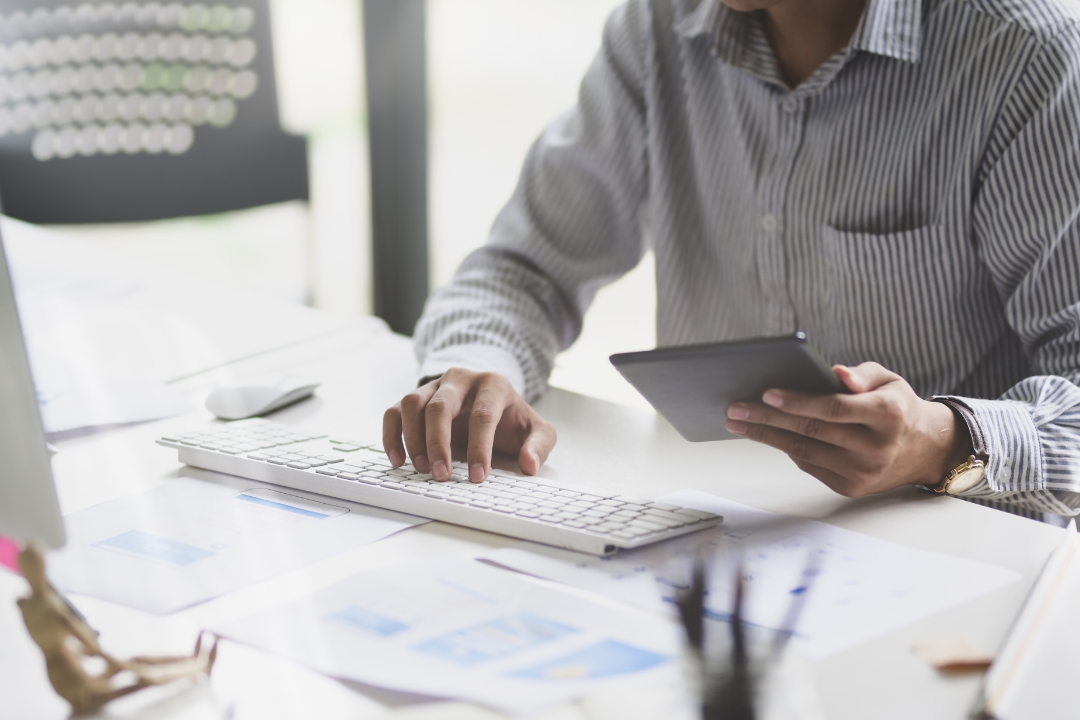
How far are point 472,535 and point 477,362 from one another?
33 cm

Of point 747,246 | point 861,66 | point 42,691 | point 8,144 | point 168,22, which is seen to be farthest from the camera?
point 168,22

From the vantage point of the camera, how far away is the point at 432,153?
268 centimetres

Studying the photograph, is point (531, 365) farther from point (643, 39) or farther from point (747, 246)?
point (643, 39)

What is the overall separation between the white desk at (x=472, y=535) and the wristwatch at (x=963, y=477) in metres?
0.02

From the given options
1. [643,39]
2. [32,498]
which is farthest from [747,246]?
[32,498]

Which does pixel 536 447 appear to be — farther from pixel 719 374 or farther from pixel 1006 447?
pixel 1006 447

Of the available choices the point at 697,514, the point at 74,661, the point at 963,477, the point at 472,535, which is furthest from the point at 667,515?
the point at 74,661

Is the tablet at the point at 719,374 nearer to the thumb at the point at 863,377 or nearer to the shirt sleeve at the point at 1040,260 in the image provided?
the thumb at the point at 863,377

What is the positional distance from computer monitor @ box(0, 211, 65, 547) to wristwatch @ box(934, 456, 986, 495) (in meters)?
0.64

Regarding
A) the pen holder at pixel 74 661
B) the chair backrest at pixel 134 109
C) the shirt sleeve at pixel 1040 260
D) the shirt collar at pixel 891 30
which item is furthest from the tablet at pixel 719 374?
the chair backrest at pixel 134 109

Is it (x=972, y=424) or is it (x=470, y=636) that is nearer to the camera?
(x=470, y=636)

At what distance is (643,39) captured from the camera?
125cm

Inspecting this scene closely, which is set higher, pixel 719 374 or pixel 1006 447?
pixel 719 374

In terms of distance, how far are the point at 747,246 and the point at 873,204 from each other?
0.16 m
